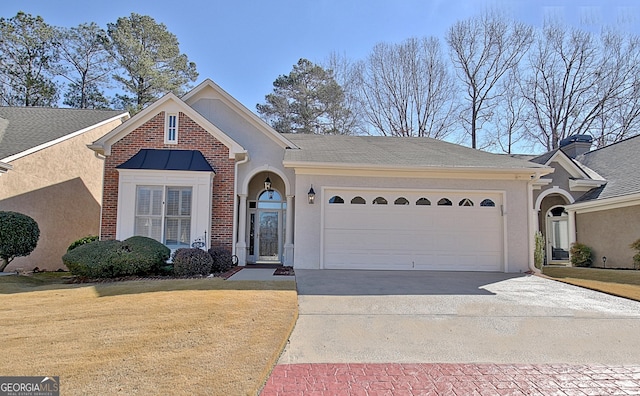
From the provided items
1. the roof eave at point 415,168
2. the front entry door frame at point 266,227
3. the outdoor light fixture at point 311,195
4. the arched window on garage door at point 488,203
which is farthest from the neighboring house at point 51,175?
the arched window on garage door at point 488,203

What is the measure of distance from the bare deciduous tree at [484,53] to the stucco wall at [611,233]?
13013mm

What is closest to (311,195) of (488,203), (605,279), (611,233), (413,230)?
(413,230)

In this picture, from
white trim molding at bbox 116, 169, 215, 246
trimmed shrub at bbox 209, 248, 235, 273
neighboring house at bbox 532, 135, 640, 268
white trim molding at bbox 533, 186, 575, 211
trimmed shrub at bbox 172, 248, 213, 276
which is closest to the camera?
trimmed shrub at bbox 172, 248, 213, 276

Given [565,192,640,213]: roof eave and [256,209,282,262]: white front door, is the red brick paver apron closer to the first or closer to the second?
[256,209,282,262]: white front door

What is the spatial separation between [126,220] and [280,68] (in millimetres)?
21537

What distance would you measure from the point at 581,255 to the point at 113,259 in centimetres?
1622

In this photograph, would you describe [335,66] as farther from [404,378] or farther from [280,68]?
[404,378]

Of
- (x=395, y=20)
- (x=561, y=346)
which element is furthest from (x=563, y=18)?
(x=561, y=346)

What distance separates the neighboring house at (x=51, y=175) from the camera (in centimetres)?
1243

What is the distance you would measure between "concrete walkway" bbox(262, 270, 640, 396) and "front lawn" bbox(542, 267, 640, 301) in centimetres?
68

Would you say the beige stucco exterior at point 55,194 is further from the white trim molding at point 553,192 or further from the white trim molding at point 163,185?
the white trim molding at point 553,192

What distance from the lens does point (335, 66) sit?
2869 centimetres

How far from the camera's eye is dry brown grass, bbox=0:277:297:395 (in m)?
3.68

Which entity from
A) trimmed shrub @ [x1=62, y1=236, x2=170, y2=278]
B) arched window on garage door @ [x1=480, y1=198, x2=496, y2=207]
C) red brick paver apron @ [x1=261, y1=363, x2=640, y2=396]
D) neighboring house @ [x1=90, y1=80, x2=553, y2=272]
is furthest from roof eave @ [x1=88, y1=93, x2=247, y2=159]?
red brick paver apron @ [x1=261, y1=363, x2=640, y2=396]
